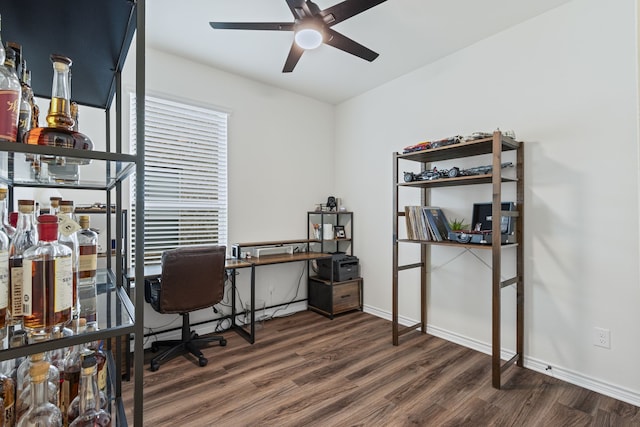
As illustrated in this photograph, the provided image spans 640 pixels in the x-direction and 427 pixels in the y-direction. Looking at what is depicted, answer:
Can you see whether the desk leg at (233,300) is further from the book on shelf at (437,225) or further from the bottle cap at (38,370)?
the bottle cap at (38,370)

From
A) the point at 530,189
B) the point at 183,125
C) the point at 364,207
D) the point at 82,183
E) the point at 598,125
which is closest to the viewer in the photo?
the point at 82,183

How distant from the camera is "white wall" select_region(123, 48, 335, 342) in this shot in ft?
10.4

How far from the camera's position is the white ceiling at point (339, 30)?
2355mm

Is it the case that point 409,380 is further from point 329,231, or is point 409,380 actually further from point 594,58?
point 594,58

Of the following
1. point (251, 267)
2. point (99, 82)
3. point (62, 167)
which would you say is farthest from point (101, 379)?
point (251, 267)

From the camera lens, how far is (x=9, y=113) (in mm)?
679

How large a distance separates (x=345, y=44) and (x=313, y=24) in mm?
331

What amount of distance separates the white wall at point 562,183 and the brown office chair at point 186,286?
2.16 m

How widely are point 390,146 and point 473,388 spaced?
251 centimetres

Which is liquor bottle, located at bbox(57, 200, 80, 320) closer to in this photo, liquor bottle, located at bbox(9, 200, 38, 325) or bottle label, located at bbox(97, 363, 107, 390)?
liquor bottle, located at bbox(9, 200, 38, 325)

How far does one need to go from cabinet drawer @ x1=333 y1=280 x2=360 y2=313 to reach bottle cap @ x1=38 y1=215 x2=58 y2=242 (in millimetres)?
3189

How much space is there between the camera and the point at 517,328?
2.53 meters

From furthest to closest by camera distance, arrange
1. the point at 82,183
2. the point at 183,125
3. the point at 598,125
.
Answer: the point at 183,125, the point at 598,125, the point at 82,183

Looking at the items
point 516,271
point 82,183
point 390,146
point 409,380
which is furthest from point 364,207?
point 82,183
